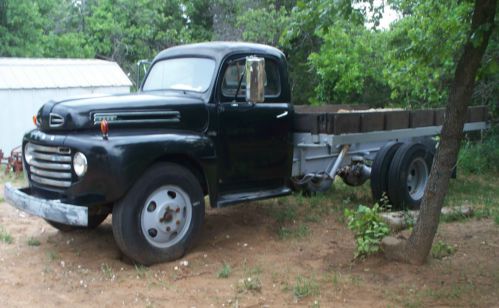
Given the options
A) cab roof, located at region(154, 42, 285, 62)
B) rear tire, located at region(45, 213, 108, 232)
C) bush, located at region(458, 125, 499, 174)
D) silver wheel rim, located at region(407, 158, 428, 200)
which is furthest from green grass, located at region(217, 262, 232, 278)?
bush, located at region(458, 125, 499, 174)

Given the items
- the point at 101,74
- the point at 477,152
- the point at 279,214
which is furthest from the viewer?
the point at 101,74

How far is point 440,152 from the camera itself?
5270 mm

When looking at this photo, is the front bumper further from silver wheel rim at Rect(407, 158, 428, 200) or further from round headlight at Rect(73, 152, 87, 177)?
silver wheel rim at Rect(407, 158, 428, 200)

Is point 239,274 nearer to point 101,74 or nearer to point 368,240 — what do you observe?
point 368,240

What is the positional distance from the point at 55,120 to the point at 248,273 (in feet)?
7.34

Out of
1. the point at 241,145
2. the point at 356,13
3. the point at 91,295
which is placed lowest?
the point at 91,295

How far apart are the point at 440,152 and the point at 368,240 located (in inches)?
40.7

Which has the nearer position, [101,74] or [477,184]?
[477,184]

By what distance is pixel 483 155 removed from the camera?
479 inches

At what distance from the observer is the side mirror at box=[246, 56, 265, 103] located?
20.6 feet

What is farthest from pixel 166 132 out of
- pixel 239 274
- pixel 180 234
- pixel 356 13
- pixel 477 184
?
pixel 477 184

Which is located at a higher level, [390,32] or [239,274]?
[390,32]

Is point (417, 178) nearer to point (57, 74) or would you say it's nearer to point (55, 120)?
point (55, 120)

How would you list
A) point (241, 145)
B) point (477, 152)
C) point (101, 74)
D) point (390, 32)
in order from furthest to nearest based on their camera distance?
1. point (101, 74)
2. point (390, 32)
3. point (477, 152)
4. point (241, 145)
